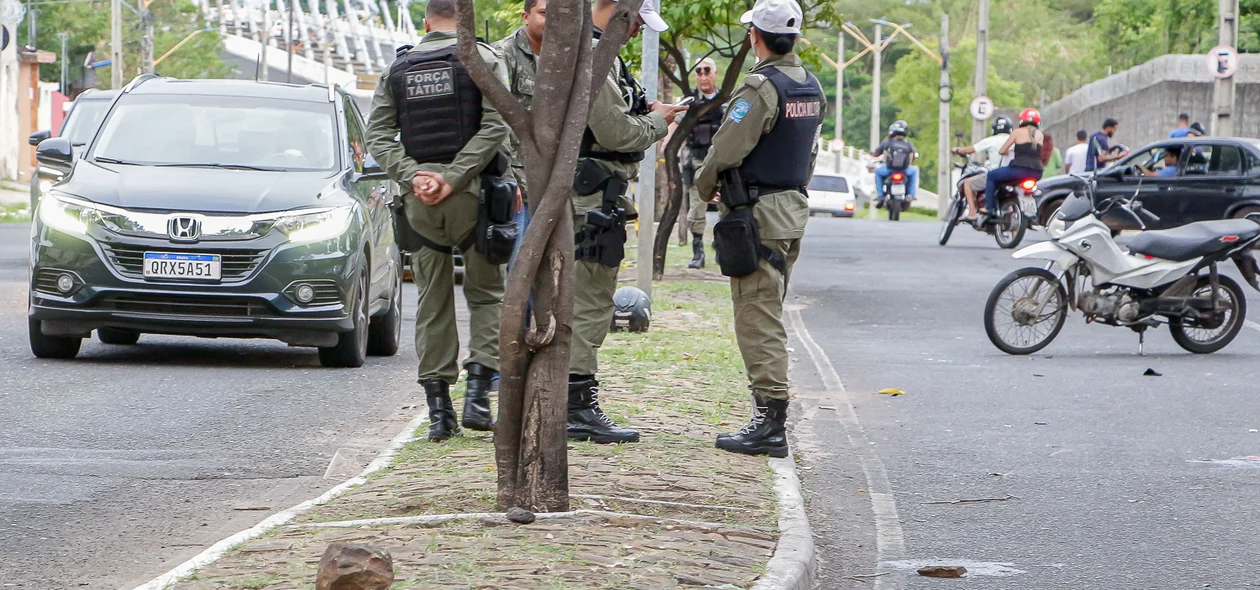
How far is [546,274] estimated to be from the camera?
580cm

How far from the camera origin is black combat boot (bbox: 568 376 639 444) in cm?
752

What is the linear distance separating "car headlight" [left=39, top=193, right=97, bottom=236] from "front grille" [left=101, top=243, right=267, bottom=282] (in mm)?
201

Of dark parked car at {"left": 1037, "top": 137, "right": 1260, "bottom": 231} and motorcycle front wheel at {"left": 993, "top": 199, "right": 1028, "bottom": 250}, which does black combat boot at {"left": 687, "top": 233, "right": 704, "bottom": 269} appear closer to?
motorcycle front wheel at {"left": 993, "top": 199, "right": 1028, "bottom": 250}

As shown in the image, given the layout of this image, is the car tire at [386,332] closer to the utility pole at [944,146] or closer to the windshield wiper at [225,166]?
the windshield wiper at [225,166]

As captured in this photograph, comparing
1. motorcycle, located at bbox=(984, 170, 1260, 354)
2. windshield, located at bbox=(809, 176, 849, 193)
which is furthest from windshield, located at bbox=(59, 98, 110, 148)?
windshield, located at bbox=(809, 176, 849, 193)

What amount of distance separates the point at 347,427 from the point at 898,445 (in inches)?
100

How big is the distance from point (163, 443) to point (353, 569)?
352cm

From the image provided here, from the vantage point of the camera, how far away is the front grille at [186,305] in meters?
10.1

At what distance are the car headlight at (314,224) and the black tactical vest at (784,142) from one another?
3.59 meters

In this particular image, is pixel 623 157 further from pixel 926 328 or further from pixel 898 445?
pixel 926 328

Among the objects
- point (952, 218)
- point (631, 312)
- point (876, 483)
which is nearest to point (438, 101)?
point (876, 483)

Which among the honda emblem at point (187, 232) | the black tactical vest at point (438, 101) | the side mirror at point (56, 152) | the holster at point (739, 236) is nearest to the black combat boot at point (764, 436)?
the holster at point (739, 236)

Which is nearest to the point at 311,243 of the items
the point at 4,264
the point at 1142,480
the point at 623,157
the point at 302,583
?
the point at 623,157

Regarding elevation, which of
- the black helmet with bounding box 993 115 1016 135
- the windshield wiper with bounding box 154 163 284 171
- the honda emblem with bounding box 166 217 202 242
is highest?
the black helmet with bounding box 993 115 1016 135
